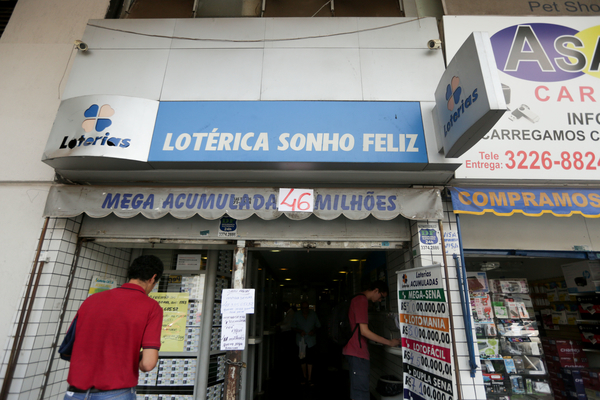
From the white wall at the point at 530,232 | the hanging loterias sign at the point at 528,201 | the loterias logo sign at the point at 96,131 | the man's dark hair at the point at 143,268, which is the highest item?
the loterias logo sign at the point at 96,131

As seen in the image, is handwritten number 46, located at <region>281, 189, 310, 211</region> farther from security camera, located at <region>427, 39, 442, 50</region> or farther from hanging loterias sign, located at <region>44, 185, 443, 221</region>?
security camera, located at <region>427, 39, 442, 50</region>

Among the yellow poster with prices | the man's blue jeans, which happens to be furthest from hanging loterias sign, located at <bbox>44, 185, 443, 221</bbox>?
the man's blue jeans

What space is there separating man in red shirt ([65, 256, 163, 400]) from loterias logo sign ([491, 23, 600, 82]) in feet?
16.4

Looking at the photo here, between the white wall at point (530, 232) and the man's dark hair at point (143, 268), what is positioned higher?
the white wall at point (530, 232)

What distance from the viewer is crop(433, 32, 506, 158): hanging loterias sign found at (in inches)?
106

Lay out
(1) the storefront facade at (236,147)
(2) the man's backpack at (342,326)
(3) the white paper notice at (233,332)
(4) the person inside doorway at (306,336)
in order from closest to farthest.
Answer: (3) the white paper notice at (233,332) < (1) the storefront facade at (236,147) < (2) the man's backpack at (342,326) < (4) the person inside doorway at (306,336)

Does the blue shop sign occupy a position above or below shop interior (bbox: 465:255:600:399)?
above

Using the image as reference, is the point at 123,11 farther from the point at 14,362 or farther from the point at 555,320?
the point at 555,320

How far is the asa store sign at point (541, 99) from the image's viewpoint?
147 inches

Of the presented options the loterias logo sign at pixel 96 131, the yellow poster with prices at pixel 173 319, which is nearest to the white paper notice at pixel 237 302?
the yellow poster with prices at pixel 173 319

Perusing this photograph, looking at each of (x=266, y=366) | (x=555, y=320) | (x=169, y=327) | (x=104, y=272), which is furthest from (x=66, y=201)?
(x=555, y=320)

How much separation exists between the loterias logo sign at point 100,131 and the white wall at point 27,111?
64cm

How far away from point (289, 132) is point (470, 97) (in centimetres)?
193

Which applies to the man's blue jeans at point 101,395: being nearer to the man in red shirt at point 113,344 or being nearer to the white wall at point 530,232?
the man in red shirt at point 113,344
